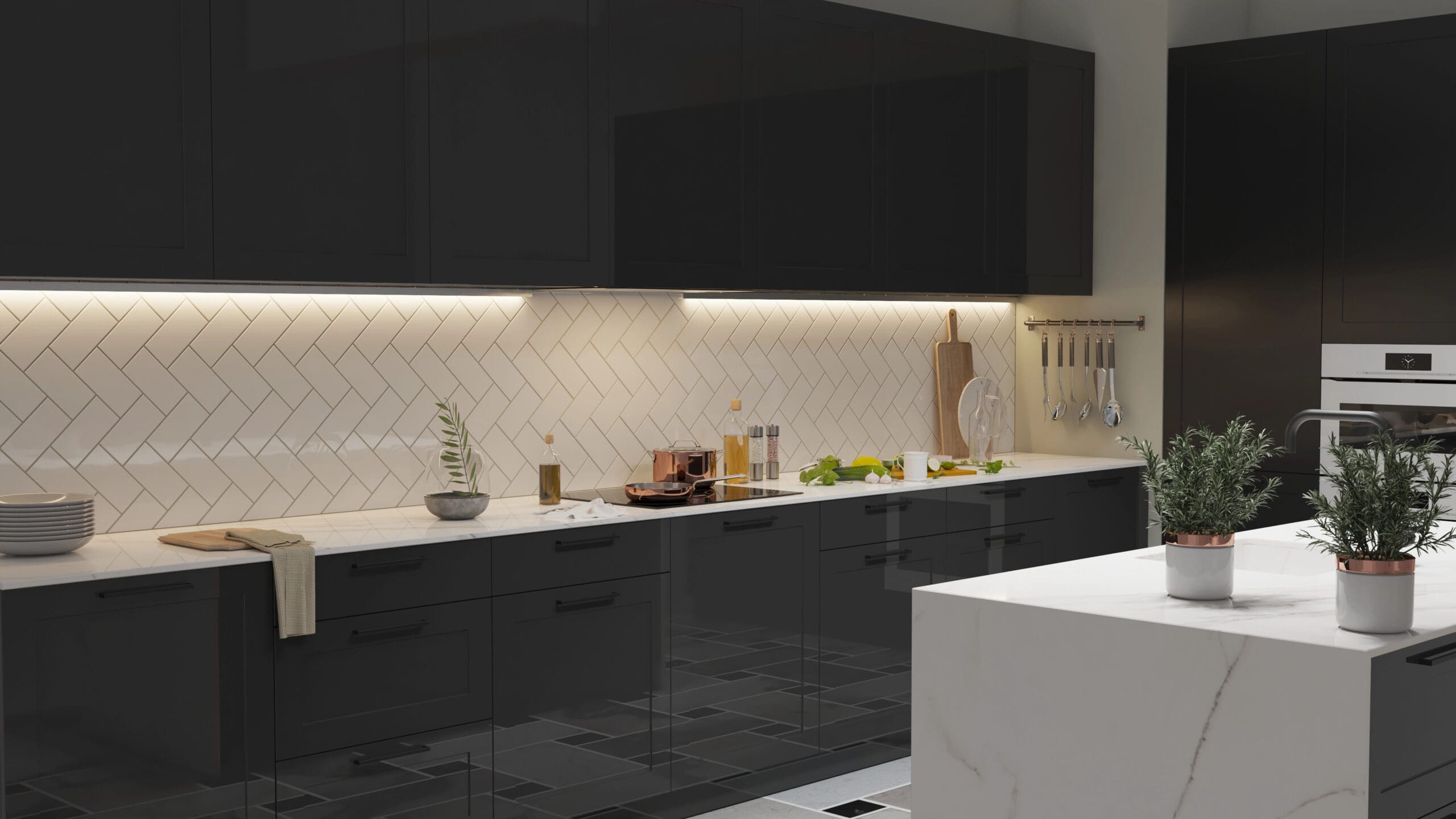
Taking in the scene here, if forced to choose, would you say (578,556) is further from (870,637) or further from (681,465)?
(870,637)

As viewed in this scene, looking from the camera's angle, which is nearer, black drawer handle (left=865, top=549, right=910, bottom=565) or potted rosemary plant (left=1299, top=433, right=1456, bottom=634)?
potted rosemary plant (left=1299, top=433, right=1456, bottom=634)

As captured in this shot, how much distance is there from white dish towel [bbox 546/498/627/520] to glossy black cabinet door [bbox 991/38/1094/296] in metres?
2.17

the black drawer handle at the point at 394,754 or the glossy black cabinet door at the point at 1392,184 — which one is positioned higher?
the glossy black cabinet door at the point at 1392,184

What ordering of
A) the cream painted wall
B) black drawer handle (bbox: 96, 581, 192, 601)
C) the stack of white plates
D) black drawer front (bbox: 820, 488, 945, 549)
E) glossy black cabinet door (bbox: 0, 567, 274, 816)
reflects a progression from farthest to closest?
the cream painted wall
black drawer front (bbox: 820, 488, 945, 549)
the stack of white plates
black drawer handle (bbox: 96, 581, 192, 601)
glossy black cabinet door (bbox: 0, 567, 274, 816)

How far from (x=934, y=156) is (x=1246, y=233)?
1297 mm

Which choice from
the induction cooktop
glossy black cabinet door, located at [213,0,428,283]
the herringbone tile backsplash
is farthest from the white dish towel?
glossy black cabinet door, located at [213,0,428,283]

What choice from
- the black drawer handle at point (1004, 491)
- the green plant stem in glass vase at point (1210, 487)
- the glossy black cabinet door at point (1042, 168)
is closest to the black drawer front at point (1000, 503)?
the black drawer handle at point (1004, 491)

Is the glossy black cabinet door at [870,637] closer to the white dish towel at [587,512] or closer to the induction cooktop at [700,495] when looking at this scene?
the induction cooktop at [700,495]

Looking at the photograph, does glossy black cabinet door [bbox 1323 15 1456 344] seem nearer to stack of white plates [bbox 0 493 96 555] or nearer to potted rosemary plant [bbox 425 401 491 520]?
potted rosemary plant [bbox 425 401 491 520]

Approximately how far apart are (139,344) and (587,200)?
1.31 metres

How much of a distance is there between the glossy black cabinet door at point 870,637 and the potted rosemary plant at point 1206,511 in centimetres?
209

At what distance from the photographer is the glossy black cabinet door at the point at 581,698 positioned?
3.74 m

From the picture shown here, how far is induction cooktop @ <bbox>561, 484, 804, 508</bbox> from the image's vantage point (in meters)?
4.30

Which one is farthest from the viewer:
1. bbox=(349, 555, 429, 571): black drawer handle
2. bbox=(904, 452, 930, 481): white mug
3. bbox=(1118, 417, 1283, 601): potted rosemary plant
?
bbox=(904, 452, 930, 481): white mug
